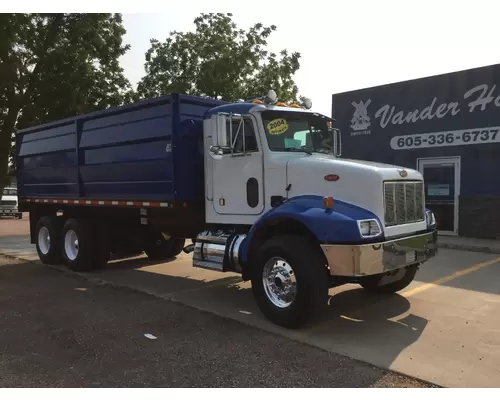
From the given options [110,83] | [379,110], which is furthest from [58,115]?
[379,110]

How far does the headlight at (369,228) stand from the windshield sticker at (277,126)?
1.86 m

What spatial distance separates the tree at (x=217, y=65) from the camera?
1920cm

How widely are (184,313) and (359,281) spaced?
2.38 m

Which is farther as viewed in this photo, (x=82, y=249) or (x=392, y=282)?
(x=82, y=249)

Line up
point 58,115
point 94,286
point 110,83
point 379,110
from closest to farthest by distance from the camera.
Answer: point 94,286 < point 379,110 < point 58,115 < point 110,83

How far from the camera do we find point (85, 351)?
4.59m

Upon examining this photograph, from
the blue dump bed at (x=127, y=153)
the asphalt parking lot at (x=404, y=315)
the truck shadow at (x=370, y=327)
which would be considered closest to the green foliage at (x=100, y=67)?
the blue dump bed at (x=127, y=153)

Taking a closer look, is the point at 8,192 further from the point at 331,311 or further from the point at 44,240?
the point at 331,311

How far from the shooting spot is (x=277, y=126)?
613 centimetres

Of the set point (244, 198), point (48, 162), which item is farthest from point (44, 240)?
point (244, 198)

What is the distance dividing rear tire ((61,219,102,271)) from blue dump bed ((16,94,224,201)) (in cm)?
57

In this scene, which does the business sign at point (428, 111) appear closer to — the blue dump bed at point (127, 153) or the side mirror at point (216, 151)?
the blue dump bed at point (127, 153)

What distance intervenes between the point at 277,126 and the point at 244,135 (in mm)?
459

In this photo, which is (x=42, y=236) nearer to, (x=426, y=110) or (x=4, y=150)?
(x=426, y=110)
